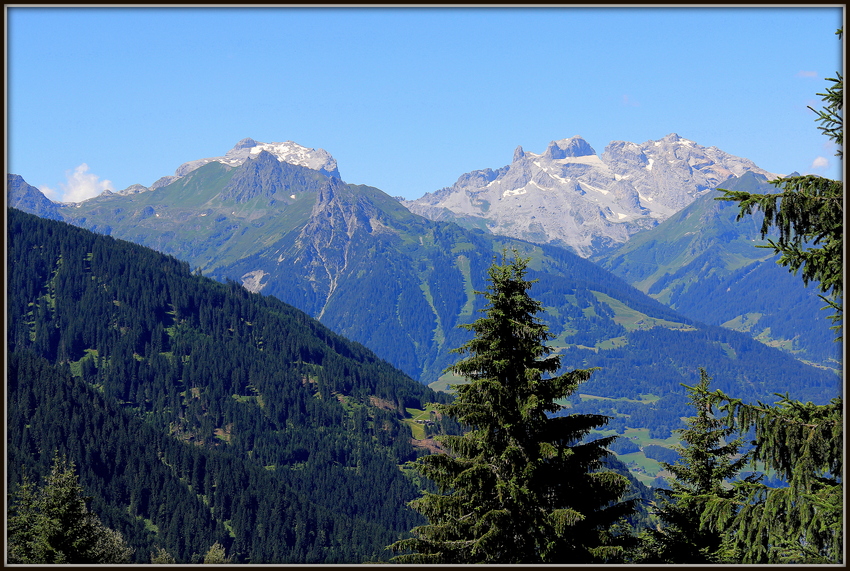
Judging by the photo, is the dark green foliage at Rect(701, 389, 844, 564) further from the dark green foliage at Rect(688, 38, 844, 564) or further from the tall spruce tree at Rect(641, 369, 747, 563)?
the tall spruce tree at Rect(641, 369, 747, 563)

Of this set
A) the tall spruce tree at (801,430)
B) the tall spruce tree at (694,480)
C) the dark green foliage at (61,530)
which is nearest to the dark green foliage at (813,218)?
the tall spruce tree at (801,430)

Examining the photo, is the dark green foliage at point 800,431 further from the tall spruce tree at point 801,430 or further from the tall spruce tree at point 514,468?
the tall spruce tree at point 514,468

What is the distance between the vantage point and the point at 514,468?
2536 centimetres

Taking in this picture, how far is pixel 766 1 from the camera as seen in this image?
16750mm

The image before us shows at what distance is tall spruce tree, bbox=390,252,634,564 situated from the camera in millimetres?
25094

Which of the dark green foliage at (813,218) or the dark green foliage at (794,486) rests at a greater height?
the dark green foliage at (813,218)

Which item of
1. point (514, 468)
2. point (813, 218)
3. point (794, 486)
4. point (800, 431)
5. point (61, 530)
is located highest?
point (813, 218)

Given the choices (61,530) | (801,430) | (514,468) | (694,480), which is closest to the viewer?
(801,430)

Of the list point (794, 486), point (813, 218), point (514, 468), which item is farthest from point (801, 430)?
point (514, 468)

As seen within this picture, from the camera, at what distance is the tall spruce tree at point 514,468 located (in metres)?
25.1

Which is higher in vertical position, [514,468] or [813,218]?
[813,218]

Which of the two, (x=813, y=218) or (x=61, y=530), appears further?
(x=61, y=530)

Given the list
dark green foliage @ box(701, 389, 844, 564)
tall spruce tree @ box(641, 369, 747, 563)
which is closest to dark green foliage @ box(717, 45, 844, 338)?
dark green foliage @ box(701, 389, 844, 564)

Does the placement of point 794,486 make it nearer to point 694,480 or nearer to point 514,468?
point 514,468
